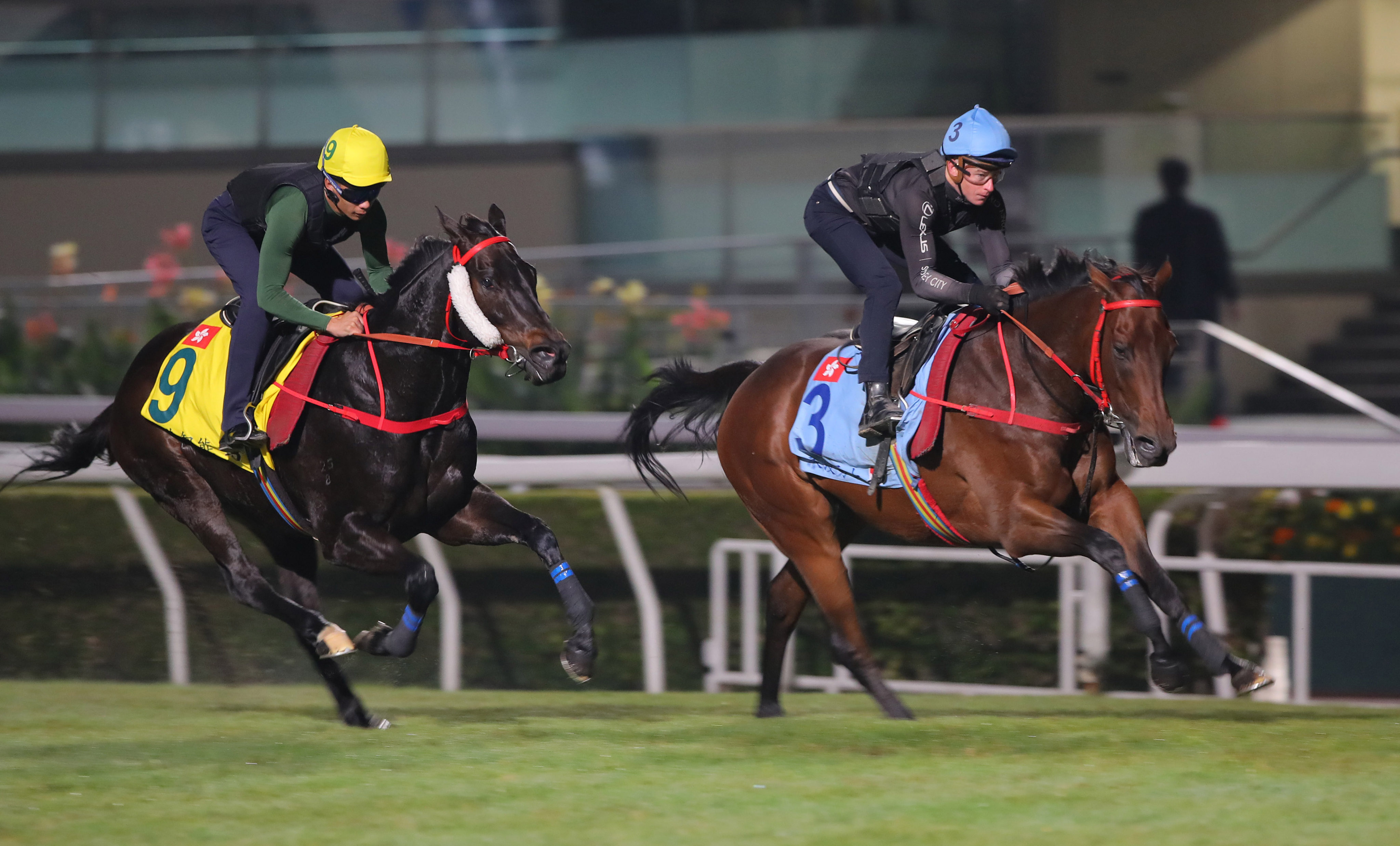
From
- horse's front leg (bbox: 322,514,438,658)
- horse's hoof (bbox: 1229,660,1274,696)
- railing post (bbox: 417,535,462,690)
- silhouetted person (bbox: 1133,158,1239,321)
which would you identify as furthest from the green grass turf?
silhouetted person (bbox: 1133,158,1239,321)

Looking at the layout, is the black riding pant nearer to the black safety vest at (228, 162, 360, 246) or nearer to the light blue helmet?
the light blue helmet

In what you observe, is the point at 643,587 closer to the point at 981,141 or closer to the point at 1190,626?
the point at 981,141

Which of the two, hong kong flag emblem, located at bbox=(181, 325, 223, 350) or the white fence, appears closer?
hong kong flag emblem, located at bbox=(181, 325, 223, 350)

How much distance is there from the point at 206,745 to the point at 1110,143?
21.9 ft

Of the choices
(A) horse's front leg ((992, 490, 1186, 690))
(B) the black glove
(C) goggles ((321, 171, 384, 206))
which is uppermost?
(C) goggles ((321, 171, 384, 206))

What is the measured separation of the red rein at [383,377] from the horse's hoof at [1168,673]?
183 cm

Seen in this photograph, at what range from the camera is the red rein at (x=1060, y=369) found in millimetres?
4457

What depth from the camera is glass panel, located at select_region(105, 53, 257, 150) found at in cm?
1125

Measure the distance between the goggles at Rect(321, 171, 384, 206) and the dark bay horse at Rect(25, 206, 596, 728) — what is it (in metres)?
0.23

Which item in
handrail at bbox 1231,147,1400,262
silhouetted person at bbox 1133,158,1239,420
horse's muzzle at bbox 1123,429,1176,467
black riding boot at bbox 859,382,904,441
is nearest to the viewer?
horse's muzzle at bbox 1123,429,1176,467

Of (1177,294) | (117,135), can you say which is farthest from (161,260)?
(1177,294)

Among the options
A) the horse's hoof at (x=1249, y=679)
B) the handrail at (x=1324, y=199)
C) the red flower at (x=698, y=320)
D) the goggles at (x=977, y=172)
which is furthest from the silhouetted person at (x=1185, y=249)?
the horse's hoof at (x=1249, y=679)

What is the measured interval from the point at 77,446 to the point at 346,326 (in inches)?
56.8

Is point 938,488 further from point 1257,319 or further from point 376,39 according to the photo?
point 376,39
